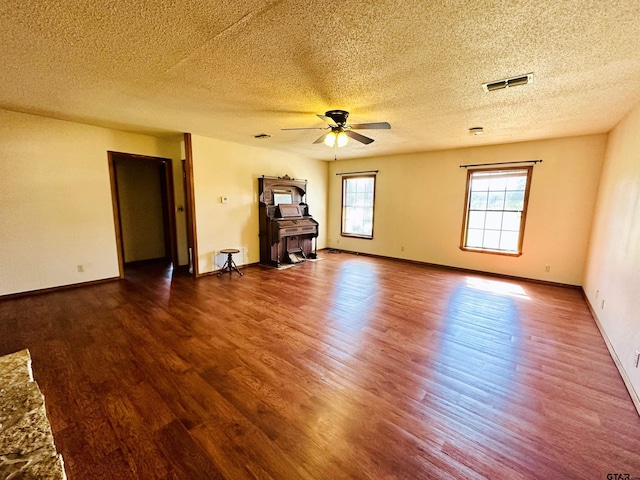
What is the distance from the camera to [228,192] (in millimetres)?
5000

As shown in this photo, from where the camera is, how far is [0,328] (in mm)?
2793

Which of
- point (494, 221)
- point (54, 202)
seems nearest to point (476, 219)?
point (494, 221)

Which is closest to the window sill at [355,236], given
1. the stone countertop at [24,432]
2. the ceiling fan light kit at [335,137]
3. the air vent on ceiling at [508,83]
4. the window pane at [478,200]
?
the window pane at [478,200]

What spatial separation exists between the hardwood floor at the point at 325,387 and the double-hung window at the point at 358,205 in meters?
3.27

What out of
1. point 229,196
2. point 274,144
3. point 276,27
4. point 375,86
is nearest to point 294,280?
point 229,196

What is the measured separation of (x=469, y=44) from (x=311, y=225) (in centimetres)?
450

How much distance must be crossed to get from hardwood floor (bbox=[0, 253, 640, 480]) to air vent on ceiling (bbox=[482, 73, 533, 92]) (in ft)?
7.76

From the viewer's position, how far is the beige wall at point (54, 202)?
3.47m

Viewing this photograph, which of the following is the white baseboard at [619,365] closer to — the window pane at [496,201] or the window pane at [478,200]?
the window pane at [496,201]

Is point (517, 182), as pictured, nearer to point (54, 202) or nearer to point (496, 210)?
point (496, 210)

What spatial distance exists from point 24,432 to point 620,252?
4.27 m

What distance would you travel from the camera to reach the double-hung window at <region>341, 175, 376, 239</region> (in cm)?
659

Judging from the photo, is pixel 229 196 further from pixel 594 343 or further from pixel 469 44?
pixel 594 343

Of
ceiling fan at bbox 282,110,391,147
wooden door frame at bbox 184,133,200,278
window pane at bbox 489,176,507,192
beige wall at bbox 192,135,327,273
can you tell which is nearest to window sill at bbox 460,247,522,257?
window pane at bbox 489,176,507,192
